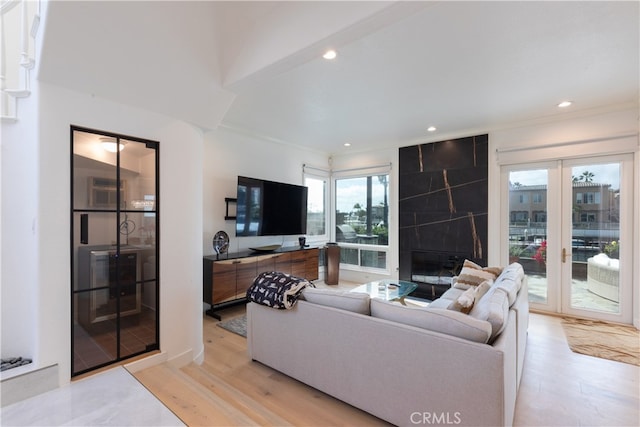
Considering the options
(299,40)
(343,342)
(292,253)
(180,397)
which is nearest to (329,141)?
(292,253)

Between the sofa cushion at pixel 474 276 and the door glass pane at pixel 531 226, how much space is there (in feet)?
4.45

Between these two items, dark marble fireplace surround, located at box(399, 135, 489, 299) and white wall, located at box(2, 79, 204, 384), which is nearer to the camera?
white wall, located at box(2, 79, 204, 384)

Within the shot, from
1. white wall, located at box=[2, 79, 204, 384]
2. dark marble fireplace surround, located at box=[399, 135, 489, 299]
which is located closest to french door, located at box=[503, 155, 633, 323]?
dark marble fireplace surround, located at box=[399, 135, 489, 299]

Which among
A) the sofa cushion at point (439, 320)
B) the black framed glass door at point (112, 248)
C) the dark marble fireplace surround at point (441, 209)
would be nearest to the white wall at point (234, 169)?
the black framed glass door at point (112, 248)

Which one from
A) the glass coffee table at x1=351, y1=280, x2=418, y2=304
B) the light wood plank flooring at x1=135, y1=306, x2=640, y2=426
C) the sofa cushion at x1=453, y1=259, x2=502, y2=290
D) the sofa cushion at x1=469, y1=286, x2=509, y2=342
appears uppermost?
the sofa cushion at x1=469, y1=286, x2=509, y2=342

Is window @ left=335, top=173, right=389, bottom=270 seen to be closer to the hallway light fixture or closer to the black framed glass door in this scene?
the black framed glass door

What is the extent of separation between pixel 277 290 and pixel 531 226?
3.86 m

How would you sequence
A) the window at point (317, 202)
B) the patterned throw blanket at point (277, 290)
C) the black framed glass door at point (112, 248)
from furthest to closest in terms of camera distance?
the window at point (317, 202) < the patterned throw blanket at point (277, 290) < the black framed glass door at point (112, 248)

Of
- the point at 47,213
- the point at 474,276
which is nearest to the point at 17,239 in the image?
the point at 47,213

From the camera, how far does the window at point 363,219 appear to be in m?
5.54

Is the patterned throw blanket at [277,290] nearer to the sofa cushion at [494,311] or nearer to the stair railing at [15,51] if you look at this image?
the sofa cushion at [494,311]

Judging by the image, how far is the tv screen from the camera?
4.17 m

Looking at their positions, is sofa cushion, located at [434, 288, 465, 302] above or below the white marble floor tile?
above

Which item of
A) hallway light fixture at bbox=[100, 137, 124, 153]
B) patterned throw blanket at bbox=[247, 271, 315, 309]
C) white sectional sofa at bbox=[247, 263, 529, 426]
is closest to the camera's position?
white sectional sofa at bbox=[247, 263, 529, 426]
